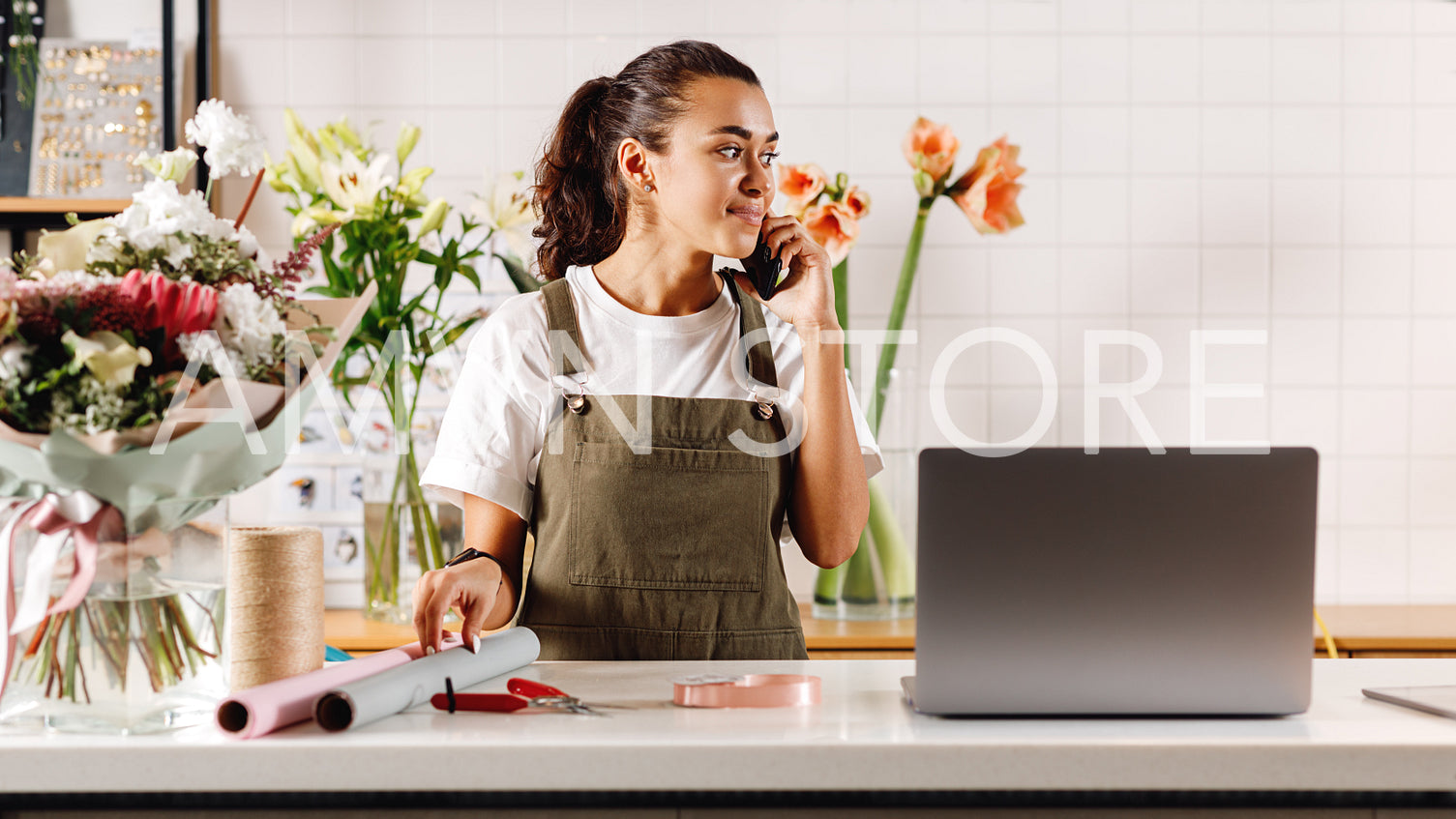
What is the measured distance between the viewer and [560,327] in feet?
4.96

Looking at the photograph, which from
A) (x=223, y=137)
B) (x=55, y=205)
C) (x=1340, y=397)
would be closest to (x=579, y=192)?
(x=223, y=137)

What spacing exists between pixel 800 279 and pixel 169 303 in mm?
884

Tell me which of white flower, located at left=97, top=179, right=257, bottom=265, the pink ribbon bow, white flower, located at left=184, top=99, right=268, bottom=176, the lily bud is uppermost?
the lily bud

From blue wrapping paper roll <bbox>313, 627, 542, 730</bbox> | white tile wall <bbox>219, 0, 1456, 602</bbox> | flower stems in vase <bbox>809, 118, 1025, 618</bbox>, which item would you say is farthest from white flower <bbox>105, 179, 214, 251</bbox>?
white tile wall <bbox>219, 0, 1456, 602</bbox>

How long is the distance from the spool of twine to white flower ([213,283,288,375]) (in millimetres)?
177

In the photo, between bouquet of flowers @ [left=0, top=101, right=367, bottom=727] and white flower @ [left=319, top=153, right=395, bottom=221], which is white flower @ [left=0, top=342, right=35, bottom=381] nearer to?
bouquet of flowers @ [left=0, top=101, right=367, bottom=727]

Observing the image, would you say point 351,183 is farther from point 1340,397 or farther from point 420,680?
point 1340,397

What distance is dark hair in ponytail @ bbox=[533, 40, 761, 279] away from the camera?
59.1 inches

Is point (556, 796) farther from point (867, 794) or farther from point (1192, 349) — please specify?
point (1192, 349)

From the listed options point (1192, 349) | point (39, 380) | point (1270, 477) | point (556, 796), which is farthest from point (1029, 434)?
point (39, 380)

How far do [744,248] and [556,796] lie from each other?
826 millimetres

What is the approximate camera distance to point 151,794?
0.77 meters

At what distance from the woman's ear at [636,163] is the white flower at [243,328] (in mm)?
770

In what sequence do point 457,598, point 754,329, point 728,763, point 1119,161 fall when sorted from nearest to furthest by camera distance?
point 728,763 → point 457,598 → point 754,329 → point 1119,161
